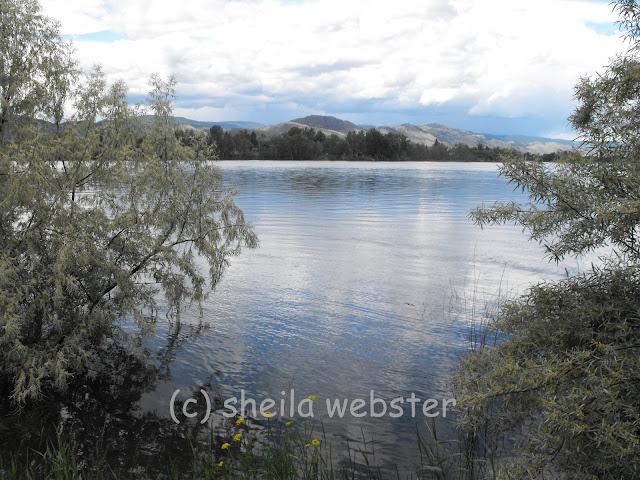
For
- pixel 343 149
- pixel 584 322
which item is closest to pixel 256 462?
pixel 584 322

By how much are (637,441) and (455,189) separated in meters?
62.6

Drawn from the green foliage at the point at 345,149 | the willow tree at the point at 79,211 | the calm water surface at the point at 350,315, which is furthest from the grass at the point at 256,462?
the green foliage at the point at 345,149

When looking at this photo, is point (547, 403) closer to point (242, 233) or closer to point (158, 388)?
point (158, 388)

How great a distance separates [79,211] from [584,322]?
351 inches

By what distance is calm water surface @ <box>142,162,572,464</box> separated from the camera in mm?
9844

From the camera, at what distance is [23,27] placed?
10.6 meters

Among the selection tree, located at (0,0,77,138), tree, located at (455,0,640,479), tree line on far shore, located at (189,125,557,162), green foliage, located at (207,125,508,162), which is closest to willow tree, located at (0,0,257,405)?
tree, located at (0,0,77,138)

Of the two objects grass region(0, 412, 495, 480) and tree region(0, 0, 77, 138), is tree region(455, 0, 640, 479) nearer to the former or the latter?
grass region(0, 412, 495, 480)

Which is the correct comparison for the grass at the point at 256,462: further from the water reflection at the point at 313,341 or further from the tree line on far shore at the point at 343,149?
the tree line on far shore at the point at 343,149

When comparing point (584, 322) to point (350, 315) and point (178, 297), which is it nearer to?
point (178, 297)

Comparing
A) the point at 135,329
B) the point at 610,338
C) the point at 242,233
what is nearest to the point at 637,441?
the point at 610,338

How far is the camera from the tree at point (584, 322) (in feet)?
12.9

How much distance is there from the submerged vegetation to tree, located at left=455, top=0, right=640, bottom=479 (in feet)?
0.07

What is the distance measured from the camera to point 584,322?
487cm
